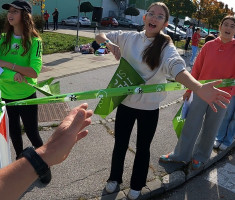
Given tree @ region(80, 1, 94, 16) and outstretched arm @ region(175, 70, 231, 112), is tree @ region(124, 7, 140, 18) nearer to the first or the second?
tree @ region(80, 1, 94, 16)

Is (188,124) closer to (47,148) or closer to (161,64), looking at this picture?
(161,64)

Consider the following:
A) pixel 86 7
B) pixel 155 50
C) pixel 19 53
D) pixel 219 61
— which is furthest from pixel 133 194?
pixel 86 7

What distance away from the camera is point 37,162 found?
1.10m

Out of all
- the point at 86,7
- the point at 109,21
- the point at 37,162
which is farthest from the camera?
the point at 86,7

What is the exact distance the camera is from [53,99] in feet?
7.26

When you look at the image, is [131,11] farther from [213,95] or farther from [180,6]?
[213,95]

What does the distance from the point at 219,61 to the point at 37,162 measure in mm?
2908

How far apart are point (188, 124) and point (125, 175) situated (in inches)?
44.7

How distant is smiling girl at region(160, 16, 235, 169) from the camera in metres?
3.40

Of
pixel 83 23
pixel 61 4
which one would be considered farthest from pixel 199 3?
pixel 61 4

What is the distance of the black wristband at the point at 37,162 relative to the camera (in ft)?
3.58

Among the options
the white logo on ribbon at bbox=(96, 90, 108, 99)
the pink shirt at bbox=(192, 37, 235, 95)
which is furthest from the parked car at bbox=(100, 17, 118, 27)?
the white logo on ribbon at bbox=(96, 90, 108, 99)

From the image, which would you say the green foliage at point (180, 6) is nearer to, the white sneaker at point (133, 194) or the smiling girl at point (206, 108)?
the smiling girl at point (206, 108)

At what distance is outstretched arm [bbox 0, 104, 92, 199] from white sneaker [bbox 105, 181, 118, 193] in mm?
2087
